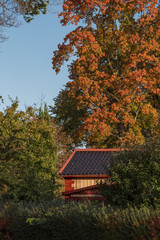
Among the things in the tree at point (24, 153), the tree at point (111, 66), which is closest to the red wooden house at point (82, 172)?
the tree at point (24, 153)

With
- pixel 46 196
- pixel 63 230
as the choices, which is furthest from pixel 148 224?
pixel 46 196

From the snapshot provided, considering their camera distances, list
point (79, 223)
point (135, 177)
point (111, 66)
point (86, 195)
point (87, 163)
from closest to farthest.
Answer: point (79, 223), point (135, 177), point (86, 195), point (87, 163), point (111, 66)

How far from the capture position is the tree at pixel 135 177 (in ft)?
39.8

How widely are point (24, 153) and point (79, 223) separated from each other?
51.5 feet

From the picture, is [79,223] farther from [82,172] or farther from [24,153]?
[24,153]

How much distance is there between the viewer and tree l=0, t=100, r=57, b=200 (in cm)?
Result: 2434

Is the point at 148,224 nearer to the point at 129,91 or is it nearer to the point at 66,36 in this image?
the point at 129,91

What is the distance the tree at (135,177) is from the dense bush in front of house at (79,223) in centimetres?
130

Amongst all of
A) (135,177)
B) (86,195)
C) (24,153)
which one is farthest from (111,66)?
(135,177)

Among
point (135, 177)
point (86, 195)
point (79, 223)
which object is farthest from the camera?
point (86, 195)

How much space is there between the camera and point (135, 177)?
1286 cm

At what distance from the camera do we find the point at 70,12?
30797mm

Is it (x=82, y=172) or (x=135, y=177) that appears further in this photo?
(x=82, y=172)

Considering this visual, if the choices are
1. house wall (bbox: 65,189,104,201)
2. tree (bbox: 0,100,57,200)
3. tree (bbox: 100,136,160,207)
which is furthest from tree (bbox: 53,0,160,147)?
tree (bbox: 100,136,160,207)
